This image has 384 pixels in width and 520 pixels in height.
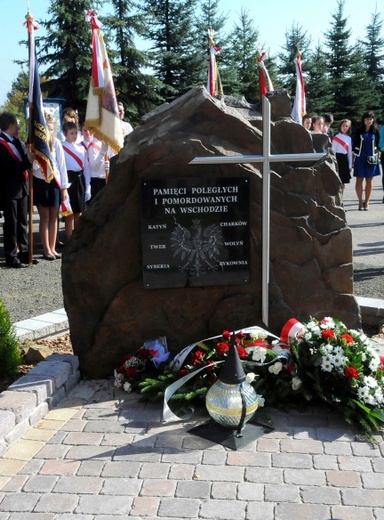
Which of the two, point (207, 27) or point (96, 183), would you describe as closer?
point (96, 183)

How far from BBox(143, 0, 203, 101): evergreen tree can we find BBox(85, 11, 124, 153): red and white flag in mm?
18778

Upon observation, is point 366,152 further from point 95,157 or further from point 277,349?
point 277,349

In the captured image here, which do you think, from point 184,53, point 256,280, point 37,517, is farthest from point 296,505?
point 184,53

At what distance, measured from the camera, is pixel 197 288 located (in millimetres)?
4730

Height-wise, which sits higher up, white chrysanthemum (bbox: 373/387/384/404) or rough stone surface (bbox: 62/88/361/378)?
rough stone surface (bbox: 62/88/361/378)

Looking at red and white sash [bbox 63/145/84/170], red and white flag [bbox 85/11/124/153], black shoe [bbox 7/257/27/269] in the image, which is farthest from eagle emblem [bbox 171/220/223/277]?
red and white sash [bbox 63/145/84/170]

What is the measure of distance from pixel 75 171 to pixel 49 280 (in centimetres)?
262

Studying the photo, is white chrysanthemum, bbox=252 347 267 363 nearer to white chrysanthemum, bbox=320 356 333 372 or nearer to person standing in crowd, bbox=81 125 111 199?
white chrysanthemum, bbox=320 356 333 372

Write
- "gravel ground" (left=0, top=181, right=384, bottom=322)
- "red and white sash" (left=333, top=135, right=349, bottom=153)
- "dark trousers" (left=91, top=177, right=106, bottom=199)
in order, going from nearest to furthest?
1. "gravel ground" (left=0, top=181, right=384, bottom=322)
2. "dark trousers" (left=91, top=177, right=106, bottom=199)
3. "red and white sash" (left=333, top=135, right=349, bottom=153)

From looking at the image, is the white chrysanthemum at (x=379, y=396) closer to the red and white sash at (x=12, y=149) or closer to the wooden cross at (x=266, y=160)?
the wooden cross at (x=266, y=160)

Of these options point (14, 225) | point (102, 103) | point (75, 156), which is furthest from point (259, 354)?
point (75, 156)

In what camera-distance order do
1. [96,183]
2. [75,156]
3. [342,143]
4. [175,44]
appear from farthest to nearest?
[175,44] → [342,143] → [96,183] → [75,156]

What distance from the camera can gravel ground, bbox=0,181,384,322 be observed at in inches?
277

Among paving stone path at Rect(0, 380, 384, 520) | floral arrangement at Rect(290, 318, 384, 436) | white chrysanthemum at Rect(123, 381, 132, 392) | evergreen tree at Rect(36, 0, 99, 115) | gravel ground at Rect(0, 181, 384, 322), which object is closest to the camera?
paving stone path at Rect(0, 380, 384, 520)
